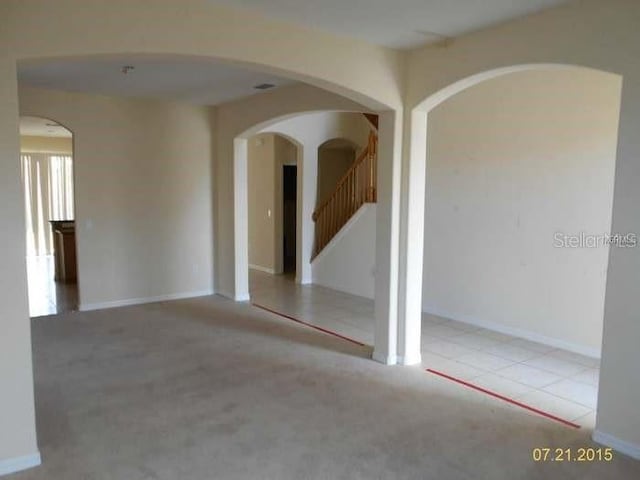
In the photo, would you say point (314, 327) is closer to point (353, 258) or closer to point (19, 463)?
point (353, 258)

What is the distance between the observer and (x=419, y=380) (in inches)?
159

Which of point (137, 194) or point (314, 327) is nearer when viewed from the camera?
point (314, 327)

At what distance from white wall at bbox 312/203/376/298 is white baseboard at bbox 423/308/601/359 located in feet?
4.39

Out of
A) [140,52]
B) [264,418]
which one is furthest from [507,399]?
[140,52]

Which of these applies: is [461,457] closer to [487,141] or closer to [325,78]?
[325,78]

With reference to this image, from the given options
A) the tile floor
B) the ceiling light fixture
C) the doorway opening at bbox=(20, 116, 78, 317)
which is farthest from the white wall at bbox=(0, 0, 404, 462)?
the doorway opening at bbox=(20, 116, 78, 317)

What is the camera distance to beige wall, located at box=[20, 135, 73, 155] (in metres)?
10.6

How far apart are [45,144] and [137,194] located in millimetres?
5861

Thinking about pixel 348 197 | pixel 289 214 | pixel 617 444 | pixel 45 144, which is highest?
pixel 45 144

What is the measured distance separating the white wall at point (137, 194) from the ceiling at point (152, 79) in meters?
0.32

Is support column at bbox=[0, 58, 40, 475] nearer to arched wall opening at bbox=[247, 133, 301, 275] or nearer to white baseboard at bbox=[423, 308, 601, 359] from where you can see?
white baseboard at bbox=[423, 308, 601, 359]

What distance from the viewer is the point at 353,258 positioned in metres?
7.47

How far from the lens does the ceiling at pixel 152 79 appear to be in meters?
4.51
